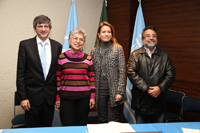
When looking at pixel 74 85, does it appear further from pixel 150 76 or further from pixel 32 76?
pixel 150 76

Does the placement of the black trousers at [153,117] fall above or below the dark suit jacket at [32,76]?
below

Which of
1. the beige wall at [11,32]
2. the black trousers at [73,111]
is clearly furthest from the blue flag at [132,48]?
the beige wall at [11,32]

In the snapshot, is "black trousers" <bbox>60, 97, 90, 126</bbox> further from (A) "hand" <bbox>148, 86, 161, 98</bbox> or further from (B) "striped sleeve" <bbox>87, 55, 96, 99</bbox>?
(A) "hand" <bbox>148, 86, 161, 98</bbox>

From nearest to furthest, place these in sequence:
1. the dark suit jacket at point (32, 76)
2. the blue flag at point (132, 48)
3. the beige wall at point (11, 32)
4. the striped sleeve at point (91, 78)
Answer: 1. the dark suit jacket at point (32, 76)
2. the striped sleeve at point (91, 78)
3. the beige wall at point (11, 32)
4. the blue flag at point (132, 48)

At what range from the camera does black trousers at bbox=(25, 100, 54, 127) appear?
2.18 metres

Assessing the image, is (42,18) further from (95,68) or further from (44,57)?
(95,68)

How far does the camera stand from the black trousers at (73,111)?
2.19 m

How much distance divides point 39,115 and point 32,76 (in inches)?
19.4

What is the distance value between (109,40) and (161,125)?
4.50ft

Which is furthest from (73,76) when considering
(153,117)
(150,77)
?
(153,117)

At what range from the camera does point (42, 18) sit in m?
2.17

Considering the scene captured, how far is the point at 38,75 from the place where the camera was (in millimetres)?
2143

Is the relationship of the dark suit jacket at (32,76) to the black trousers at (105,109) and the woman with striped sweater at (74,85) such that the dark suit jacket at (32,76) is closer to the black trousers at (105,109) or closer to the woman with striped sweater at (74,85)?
the woman with striped sweater at (74,85)

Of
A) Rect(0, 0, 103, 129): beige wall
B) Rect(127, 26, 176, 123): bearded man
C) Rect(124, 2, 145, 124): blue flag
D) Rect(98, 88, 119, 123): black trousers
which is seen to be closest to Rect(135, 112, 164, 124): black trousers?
Rect(127, 26, 176, 123): bearded man
